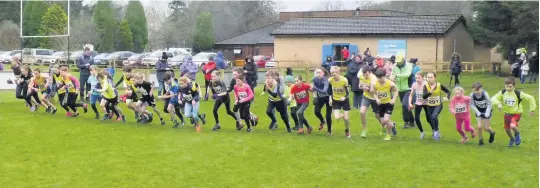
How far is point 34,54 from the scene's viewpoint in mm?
52250

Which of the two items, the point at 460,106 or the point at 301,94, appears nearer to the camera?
the point at 460,106

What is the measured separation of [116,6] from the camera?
7500 cm

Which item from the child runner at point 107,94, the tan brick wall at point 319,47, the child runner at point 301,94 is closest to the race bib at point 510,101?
the child runner at point 301,94

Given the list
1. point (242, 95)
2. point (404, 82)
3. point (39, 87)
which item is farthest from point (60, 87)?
point (404, 82)

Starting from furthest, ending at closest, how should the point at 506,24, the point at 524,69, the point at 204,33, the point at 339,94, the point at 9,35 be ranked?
the point at 204,33 < the point at 9,35 < the point at 506,24 < the point at 524,69 < the point at 339,94

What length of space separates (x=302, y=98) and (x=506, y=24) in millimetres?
29273

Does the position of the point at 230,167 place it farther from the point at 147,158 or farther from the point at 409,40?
the point at 409,40

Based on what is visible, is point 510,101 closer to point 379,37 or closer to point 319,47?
point 379,37

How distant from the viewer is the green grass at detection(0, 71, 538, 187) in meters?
11.8

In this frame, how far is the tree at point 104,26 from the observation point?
64.0 metres

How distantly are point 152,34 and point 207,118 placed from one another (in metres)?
53.9

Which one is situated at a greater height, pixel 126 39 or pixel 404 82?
pixel 126 39

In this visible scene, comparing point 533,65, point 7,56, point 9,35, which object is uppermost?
point 9,35

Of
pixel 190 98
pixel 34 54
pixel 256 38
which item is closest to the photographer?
pixel 190 98
